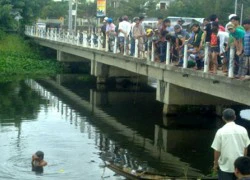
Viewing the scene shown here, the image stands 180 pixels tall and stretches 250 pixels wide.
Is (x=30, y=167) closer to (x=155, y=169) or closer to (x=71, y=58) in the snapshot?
(x=155, y=169)

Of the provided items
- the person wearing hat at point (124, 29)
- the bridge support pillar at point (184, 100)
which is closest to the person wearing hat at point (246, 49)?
the bridge support pillar at point (184, 100)

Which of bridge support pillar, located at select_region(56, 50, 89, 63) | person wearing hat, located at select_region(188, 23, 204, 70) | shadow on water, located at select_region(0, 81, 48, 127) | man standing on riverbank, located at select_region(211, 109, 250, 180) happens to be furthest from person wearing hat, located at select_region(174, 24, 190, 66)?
bridge support pillar, located at select_region(56, 50, 89, 63)

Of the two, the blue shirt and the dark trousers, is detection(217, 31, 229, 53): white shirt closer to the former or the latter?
the blue shirt

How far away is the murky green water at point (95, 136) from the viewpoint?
46.6 feet

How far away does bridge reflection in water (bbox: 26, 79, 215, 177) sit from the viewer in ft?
48.0

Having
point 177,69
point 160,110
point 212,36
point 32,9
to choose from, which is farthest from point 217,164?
point 32,9

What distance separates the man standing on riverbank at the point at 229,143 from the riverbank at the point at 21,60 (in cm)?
3276

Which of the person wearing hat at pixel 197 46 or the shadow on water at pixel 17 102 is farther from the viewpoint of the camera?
the shadow on water at pixel 17 102

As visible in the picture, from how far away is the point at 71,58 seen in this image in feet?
141

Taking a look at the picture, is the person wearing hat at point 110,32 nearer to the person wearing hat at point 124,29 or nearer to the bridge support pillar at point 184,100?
the person wearing hat at point 124,29

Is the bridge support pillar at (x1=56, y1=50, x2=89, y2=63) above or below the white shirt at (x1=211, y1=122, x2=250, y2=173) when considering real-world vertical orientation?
below

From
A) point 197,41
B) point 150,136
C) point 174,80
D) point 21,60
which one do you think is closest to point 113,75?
point 174,80

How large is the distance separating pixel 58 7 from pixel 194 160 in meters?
64.0

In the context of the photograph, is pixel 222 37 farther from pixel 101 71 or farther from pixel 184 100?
pixel 101 71
